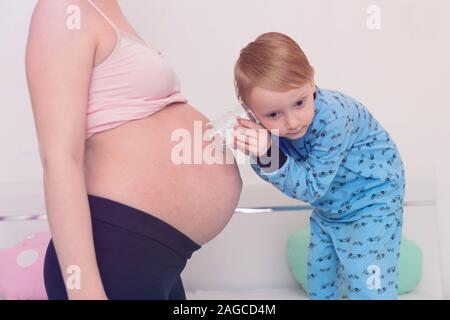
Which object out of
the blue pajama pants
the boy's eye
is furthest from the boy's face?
the blue pajama pants

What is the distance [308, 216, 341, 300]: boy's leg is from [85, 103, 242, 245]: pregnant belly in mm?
329

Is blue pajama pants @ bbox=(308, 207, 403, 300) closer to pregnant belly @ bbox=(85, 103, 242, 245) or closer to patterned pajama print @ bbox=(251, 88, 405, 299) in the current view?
patterned pajama print @ bbox=(251, 88, 405, 299)

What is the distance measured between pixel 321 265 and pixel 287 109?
0.40 m

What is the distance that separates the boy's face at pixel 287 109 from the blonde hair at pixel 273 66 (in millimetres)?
11

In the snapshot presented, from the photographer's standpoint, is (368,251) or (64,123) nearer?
(64,123)

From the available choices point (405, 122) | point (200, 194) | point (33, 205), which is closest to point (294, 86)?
point (200, 194)

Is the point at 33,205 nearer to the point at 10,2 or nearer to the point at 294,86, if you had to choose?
the point at 10,2

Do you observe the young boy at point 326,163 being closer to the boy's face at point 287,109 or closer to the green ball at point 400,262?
the boy's face at point 287,109

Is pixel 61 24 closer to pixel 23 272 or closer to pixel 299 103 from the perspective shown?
pixel 299 103

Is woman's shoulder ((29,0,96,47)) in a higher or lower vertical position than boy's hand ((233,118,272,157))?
higher

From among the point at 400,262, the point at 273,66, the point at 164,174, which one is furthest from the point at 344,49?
the point at 164,174

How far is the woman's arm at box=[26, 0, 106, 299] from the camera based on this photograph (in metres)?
0.75

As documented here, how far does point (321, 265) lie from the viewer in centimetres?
125
